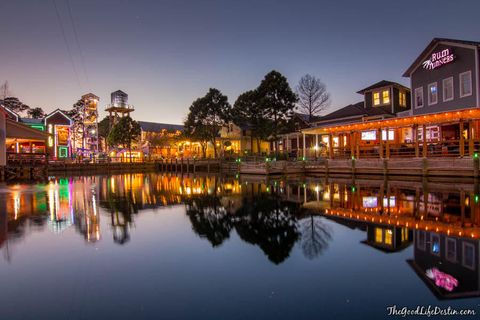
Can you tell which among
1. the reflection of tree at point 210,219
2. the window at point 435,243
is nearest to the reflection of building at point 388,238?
the window at point 435,243

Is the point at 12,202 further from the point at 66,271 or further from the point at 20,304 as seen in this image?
the point at 20,304

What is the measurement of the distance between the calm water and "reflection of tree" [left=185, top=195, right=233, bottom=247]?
0.06m

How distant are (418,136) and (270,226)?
2431 cm

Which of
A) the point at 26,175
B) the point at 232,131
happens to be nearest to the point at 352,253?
the point at 26,175

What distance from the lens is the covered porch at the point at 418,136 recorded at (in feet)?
75.7

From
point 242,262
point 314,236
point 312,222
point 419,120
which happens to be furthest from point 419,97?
point 242,262

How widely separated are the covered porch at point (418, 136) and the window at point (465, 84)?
6.32 feet

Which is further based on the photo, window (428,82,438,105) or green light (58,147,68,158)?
Answer: green light (58,147,68,158)

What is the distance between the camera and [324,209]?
12.7 m

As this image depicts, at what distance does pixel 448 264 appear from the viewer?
600 cm

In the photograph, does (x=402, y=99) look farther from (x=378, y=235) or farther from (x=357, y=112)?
(x=378, y=235)

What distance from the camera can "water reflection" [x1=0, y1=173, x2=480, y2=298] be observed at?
6.45 metres

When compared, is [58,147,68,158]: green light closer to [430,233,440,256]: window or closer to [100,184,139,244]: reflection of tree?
[100,184,139,244]: reflection of tree

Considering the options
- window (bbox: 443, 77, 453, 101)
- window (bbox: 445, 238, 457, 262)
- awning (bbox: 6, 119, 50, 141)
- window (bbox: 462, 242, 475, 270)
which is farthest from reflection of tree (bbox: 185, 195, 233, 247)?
awning (bbox: 6, 119, 50, 141)
